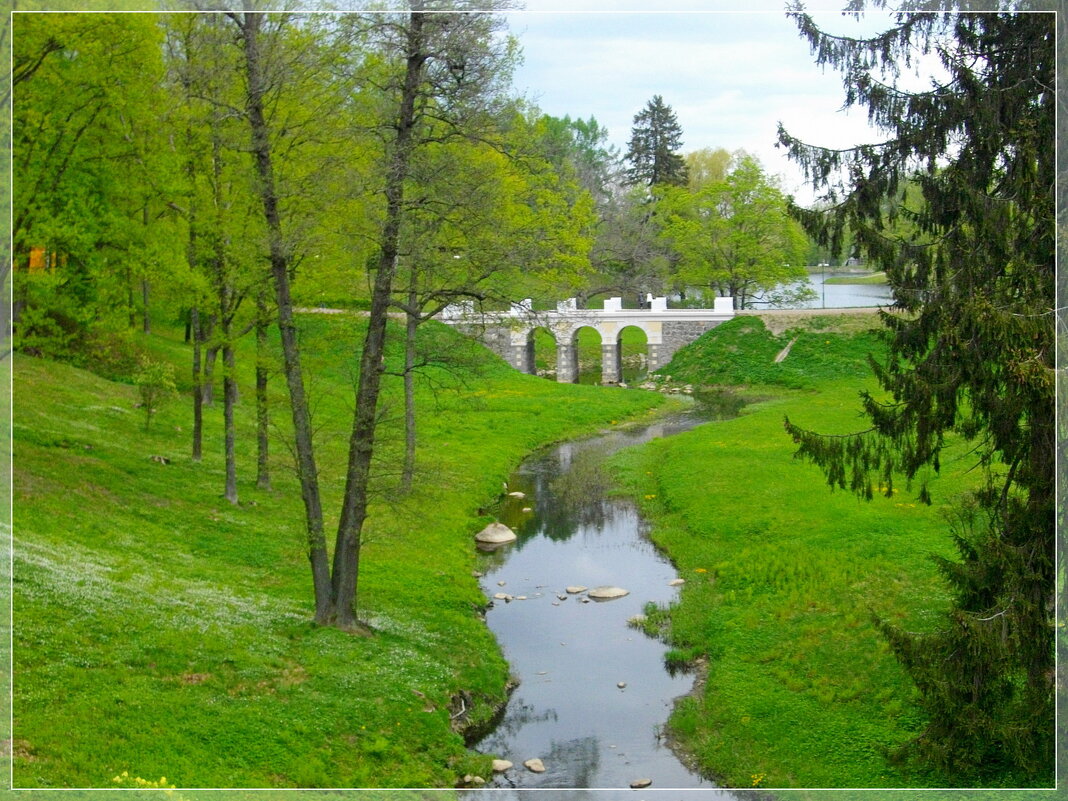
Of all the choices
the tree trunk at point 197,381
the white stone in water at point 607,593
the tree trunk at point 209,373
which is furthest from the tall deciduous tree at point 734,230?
the white stone in water at point 607,593

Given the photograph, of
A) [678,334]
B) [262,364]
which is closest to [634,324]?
[678,334]

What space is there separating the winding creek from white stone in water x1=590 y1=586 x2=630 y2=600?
17cm

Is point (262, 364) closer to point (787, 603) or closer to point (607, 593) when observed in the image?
point (607, 593)

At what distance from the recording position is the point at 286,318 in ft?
42.2

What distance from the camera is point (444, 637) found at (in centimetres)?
1446

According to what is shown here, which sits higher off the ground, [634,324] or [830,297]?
[830,297]

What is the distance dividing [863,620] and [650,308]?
35.6m

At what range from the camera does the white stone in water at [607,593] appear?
17.9 m

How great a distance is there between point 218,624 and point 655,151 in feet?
128

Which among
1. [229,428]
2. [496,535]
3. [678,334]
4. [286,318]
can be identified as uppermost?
[286,318]

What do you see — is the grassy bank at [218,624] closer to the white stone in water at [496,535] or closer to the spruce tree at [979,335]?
the white stone in water at [496,535]

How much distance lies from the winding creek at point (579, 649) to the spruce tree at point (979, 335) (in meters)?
3.11

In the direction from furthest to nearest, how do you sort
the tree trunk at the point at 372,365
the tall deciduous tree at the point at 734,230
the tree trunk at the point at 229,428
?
the tall deciduous tree at the point at 734,230 → the tree trunk at the point at 229,428 → the tree trunk at the point at 372,365

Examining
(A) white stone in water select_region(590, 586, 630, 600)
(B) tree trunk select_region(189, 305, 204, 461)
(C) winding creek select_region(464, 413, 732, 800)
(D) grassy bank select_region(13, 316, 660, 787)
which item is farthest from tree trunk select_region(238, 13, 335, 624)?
(B) tree trunk select_region(189, 305, 204, 461)
